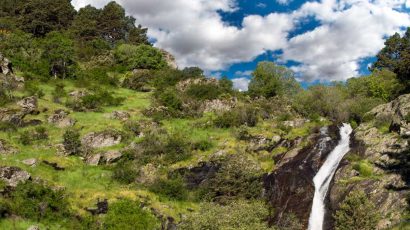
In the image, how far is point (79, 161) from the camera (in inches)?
2240

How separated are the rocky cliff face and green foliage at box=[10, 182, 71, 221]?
31.0 meters

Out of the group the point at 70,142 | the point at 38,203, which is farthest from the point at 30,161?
the point at 38,203

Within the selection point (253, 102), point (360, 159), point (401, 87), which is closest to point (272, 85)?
point (253, 102)

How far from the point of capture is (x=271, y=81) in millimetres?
95188

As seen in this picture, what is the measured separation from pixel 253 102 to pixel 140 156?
34615 mm

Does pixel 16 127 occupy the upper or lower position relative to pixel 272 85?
lower

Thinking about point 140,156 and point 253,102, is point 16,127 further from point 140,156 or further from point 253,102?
point 253,102

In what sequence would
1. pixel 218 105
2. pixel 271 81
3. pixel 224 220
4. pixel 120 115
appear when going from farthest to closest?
1. pixel 271 81
2. pixel 218 105
3. pixel 120 115
4. pixel 224 220

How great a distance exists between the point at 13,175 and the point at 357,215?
38111mm

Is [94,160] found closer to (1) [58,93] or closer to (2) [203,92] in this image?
(1) [58,93]

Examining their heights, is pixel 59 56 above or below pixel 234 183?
above

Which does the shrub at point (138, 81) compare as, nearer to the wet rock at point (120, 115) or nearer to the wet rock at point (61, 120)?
the wet rock at point (120, 115)

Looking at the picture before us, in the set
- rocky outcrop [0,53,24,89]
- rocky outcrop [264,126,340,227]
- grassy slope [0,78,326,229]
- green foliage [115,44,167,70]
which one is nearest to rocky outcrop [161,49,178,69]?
green foliage [115,44,167,70]

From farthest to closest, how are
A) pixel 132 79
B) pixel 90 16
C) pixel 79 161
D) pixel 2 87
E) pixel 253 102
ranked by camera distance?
pixel 90 16
pixel 132 79
pixel 253 102
pixel 2 87
pixel 79 161
